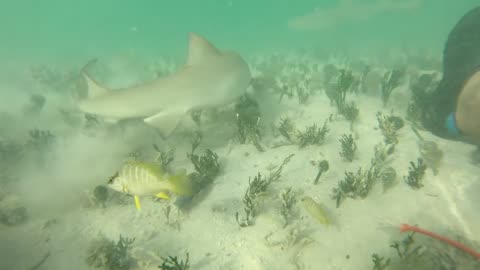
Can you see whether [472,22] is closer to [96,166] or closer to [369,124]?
[369,124]

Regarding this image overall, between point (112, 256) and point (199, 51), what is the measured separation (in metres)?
4.64

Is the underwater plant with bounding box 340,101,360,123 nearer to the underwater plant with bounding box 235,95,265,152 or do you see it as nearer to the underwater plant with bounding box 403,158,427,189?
the underwater plant with bounding box 235,95,265,152

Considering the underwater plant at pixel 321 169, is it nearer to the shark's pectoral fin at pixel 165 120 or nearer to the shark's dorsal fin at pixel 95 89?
the shark's pectoral fin at pixel 165 120

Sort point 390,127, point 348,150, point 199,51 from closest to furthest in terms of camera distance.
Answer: point 348,150 → point 390,127 → point 199,51

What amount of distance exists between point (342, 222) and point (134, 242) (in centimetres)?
318

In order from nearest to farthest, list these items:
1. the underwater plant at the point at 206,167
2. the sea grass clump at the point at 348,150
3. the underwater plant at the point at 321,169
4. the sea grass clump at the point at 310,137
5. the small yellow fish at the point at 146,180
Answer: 1. the small yellow fish at the point at 146,180
2. the underwater plant at the point at 321,169
3. the underwater plant at the point at 206,167
4. the sea grass clump at the point at 348,150
5. the sea grass clump at the point at 310,137

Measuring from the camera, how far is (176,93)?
5523mm

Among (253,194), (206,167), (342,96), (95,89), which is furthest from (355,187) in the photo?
(95,89)

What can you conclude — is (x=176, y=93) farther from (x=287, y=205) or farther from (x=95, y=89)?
(x=287, y=205)

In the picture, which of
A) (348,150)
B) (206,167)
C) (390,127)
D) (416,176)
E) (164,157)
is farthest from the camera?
(390,127)

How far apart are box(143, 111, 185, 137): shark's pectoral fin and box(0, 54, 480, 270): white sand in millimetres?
1011

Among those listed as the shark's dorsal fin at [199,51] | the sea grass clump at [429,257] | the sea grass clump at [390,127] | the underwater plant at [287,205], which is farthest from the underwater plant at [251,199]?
the shark's dorsal fin at [199,51]

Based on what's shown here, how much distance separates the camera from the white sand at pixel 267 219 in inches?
144

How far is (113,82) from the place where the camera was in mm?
16172
